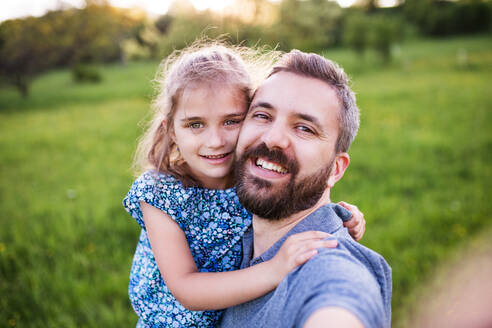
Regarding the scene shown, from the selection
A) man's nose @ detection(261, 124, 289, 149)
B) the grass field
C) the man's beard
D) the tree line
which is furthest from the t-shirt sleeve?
the tree line

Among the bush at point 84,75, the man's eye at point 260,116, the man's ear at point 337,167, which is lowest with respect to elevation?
the bush at point 84,75

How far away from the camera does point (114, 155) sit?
8.18m

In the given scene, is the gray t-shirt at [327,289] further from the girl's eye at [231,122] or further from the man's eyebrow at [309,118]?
the girl's eye at [231,122]

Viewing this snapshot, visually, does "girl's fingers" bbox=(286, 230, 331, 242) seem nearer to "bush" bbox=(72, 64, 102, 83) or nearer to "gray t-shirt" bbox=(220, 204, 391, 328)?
"gray t-shirt" bbox=(220, 204, 391, 328)

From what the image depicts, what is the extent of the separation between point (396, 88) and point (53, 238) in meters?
13.5

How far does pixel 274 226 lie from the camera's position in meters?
1.99

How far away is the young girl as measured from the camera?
2.16 m

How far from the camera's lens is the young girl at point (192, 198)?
2162mm

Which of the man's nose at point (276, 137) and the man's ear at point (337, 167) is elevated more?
the man's nose at point (276, 137)

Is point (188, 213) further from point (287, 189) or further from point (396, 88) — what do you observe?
point (396, 88)

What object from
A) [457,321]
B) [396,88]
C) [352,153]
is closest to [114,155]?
[352,153]

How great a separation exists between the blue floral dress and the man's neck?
209 millimetres

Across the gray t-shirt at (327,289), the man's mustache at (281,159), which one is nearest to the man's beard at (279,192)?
the man's mustache at (281,159)

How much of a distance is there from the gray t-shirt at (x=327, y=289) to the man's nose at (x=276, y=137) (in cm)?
40
